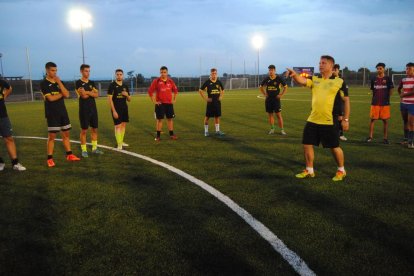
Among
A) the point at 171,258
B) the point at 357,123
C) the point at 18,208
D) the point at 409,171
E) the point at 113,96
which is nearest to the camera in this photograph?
the point at 171,258

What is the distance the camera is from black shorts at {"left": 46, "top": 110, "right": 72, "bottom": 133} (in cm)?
718

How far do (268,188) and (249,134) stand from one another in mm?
5803

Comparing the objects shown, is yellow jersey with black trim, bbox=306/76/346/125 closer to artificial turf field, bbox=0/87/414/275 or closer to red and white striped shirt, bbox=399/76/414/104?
artificial turf field, bbox=0/87/414/275

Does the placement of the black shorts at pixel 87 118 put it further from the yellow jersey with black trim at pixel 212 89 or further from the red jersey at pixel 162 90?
the yellow jersey with black trim at pixel 212 89

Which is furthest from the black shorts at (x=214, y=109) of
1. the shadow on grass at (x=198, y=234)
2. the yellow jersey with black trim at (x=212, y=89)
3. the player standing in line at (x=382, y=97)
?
the shadow on grass at (x=198, y=234)

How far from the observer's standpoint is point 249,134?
1115cm

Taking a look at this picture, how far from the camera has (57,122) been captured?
723 centimetres

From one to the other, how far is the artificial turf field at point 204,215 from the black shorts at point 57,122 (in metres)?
0.80

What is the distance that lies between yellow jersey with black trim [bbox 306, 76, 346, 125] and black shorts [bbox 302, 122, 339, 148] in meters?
0.09

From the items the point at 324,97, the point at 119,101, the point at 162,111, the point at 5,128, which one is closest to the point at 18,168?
the point at 5,128

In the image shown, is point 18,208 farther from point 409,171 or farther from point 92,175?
point 409,171

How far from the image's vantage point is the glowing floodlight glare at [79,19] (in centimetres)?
4025

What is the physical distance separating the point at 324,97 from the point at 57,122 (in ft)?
18.4

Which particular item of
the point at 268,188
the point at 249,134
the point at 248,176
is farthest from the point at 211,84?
the point at 268,188
